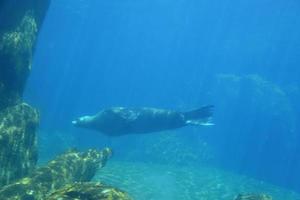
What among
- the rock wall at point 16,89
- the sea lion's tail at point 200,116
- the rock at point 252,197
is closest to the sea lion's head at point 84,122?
the sea lion's tail at point 200,116

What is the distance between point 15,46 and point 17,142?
3.18 m

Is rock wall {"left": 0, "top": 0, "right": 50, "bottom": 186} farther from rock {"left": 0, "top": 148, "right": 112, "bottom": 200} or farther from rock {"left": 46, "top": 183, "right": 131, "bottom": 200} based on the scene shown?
rock {"left": 46, "top": 183, "right": 131, "bottom": 200}

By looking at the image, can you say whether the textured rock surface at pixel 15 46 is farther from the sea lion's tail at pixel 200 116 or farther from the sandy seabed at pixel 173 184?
the sea lion's tail at pixel 200 116

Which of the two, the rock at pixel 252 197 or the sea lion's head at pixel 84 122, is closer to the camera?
the rock at pixel 252 197

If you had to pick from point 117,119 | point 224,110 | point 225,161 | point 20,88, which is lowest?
point 20,88

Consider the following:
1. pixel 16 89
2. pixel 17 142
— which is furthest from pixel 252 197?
pixel 16 89

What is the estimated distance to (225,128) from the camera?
198 ft

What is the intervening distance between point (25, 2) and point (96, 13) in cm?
10067

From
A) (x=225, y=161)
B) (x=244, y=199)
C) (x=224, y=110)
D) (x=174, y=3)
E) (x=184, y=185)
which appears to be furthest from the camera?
(x=174, y=3)

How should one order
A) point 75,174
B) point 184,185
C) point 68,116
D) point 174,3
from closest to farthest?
point 75,174
point 184,185
point 68,116
point 174,3

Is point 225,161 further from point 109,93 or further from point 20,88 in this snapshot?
point 109,93

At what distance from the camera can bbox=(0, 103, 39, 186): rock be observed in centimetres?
1241

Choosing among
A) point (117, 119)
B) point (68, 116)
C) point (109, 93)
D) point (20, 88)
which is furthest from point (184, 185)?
point (109, 93)

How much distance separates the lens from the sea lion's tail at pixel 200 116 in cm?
2000
